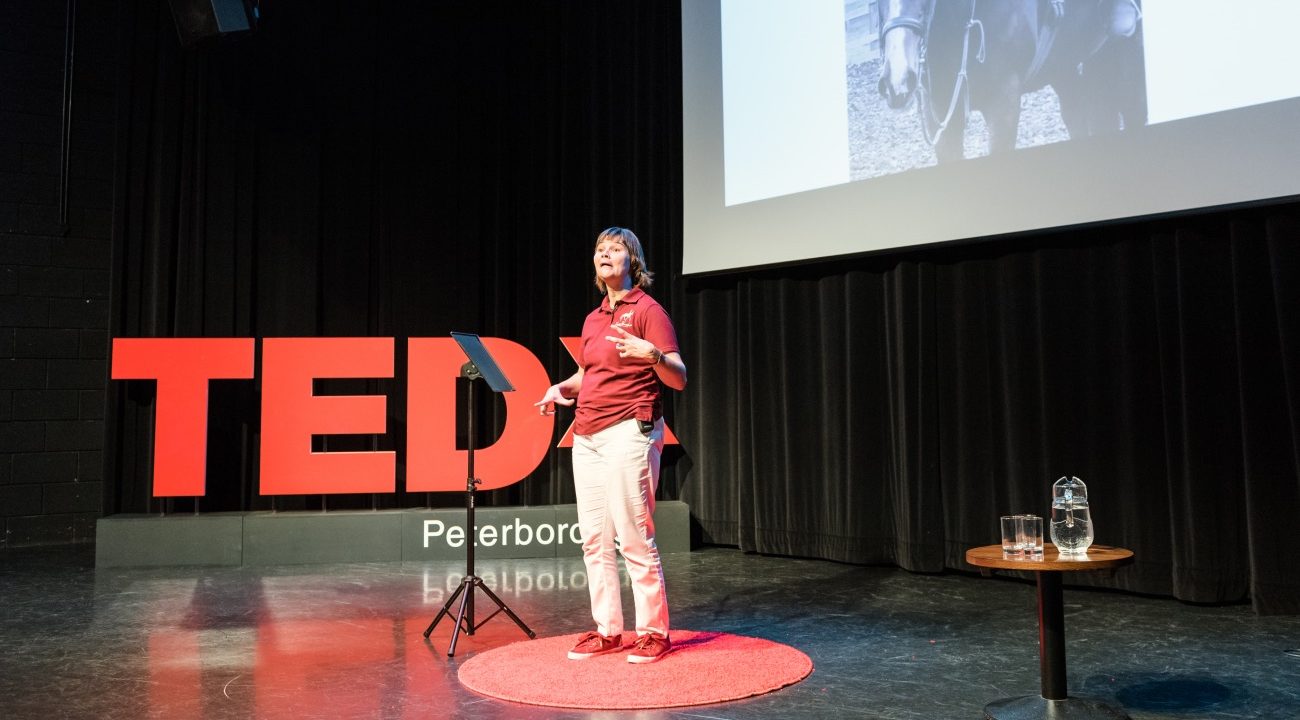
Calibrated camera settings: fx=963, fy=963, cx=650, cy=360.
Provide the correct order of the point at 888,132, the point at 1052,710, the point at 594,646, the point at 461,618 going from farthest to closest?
the point at 888,132, the point at 461,618, the point at 594,646, the point at 1052,710

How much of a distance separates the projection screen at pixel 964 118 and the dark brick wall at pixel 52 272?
4.36 metres

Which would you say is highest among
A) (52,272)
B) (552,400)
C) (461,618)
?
(52,272)

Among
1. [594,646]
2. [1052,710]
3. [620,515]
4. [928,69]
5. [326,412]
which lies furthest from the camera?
[326,412]

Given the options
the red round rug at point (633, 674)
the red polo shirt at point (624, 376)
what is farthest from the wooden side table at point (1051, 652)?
the red polo shirt at point (624, 376)

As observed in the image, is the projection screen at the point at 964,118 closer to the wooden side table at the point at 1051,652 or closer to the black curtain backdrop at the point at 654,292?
the black curtain backdrop at the point at 654,292

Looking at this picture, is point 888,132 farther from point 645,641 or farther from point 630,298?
point 645,641

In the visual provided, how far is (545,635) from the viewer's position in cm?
380

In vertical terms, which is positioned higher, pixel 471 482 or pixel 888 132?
pixel 888 132

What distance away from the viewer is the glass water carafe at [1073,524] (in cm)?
260

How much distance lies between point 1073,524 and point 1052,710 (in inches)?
19.8

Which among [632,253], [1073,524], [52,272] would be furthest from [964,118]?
[52,272]

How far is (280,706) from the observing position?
2852 mm

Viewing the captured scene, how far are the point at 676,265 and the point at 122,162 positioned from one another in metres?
3.71

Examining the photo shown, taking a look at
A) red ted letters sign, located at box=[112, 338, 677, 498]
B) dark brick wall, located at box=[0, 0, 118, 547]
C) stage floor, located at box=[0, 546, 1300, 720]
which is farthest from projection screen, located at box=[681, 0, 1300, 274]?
dark brick wall, located at box=[0, 0, 118, 547]
